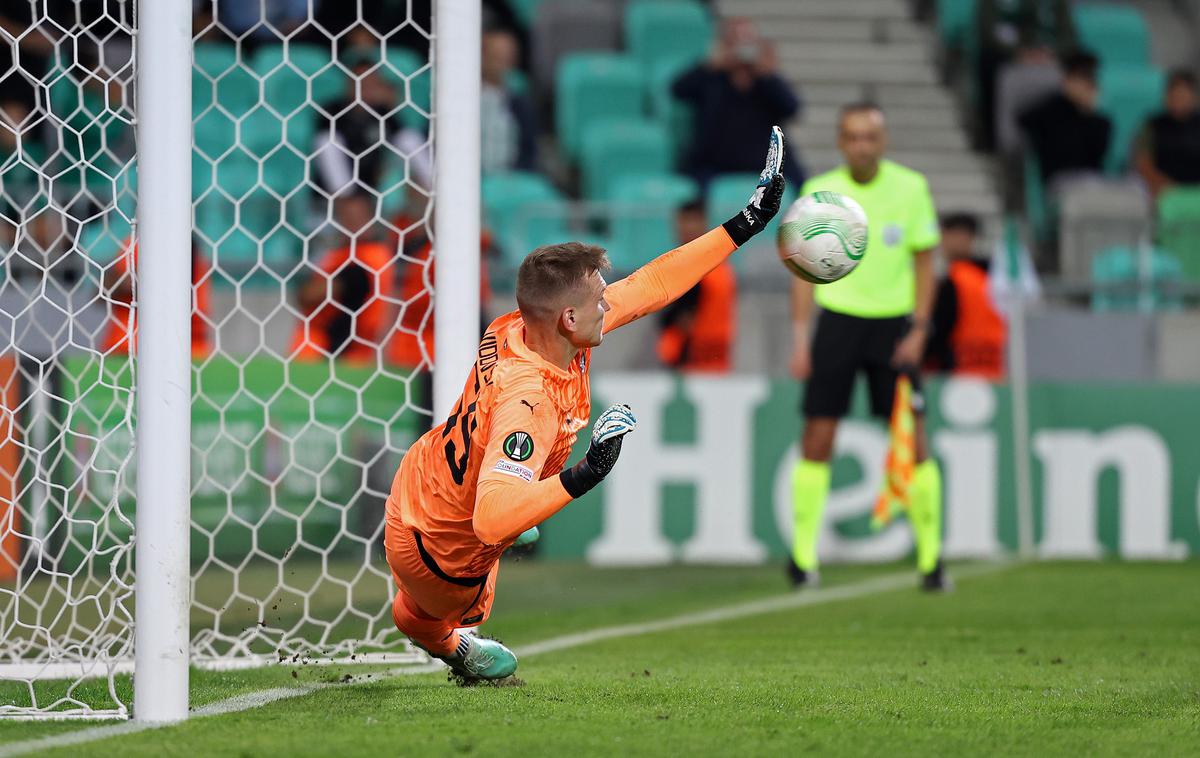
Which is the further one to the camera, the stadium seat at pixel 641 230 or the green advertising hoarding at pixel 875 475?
the stadium seat at pixel 641 230

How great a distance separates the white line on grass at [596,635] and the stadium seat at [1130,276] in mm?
2799

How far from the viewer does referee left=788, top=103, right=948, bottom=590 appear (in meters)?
7.76

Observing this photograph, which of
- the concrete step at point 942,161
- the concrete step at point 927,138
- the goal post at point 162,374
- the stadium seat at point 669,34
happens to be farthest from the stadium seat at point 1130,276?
the goal post at point 162,374

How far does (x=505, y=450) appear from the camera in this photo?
3.97 m

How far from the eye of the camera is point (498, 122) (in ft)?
40.0

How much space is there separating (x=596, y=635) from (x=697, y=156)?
267 inches

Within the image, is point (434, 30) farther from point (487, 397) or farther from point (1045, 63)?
point (1045, 63)

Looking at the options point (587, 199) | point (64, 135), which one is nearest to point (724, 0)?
point (587, 199)

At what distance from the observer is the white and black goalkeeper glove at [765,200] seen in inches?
181

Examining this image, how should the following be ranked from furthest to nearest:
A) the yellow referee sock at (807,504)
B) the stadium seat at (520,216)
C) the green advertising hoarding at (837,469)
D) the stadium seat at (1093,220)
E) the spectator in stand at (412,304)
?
the stadium seat at (1093,220) → the stadium seat at (520,216) → the green advertising hoarding at (837,469) → the spectator in stand at (412,304) → the yellow referee sock at (807,504)

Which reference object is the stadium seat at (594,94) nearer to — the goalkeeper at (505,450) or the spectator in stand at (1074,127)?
the spectator in stand at (1074,127)

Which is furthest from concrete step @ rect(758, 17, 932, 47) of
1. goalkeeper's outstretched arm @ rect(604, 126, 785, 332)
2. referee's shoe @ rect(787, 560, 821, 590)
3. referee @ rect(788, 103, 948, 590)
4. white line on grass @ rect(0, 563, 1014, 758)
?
goalkeeper's outstretched arm @ rect(604, 126, 785, 332)

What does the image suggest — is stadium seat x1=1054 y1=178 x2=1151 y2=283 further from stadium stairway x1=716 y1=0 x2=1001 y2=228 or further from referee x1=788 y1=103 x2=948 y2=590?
referee x1=788 y1=103 x2=948 y2=590

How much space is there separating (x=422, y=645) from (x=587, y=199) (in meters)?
8.48
